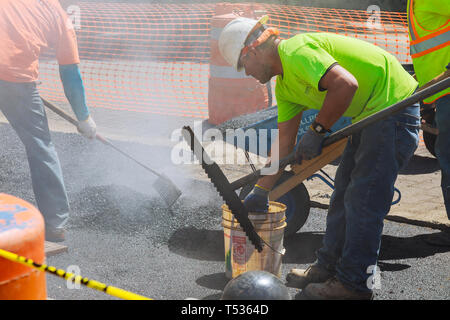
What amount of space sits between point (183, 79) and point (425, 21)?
7815mm

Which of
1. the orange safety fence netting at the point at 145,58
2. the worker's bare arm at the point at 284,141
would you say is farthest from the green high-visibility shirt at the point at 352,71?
the orange safety fence netting at the point at 145,58

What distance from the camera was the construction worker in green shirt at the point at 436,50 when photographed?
4.53 meters

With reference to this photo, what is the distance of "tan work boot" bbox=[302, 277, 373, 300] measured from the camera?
146 inches

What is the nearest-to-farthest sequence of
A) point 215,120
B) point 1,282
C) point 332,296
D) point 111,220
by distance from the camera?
point 1,282 < point 332,296 < point 111,220 < point 215,120

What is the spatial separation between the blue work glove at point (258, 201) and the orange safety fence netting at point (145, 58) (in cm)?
461

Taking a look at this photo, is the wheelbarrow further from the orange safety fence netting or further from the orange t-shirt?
the orange safety fence netting

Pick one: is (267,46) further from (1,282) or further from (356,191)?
(1,282)

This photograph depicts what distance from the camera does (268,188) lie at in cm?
397

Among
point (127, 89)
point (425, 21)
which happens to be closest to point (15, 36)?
point (425, 21)

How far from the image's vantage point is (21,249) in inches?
107

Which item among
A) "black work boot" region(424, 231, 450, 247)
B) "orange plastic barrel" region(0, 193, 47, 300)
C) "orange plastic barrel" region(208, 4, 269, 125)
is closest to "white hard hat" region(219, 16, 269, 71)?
"orange plastic barrel" region(0, 193, 47, 300)

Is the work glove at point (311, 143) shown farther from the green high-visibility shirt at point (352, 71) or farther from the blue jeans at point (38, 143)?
the blue jeans at point (38, 143)

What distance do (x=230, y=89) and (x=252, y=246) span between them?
4465 millimetres

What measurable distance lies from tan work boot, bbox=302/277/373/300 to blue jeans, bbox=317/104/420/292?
0.13ft
